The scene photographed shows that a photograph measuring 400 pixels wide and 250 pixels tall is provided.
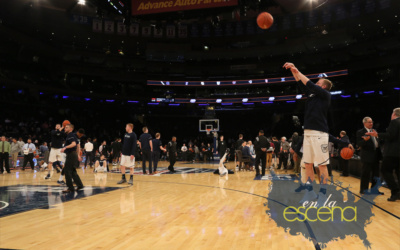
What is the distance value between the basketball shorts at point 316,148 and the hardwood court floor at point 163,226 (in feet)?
3.13

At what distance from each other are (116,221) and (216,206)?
202cm

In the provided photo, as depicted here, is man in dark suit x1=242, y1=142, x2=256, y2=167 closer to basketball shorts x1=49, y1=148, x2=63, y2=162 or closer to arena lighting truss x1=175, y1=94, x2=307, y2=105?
basketball shorts x1=49, y1=148, x2=63, y2=162

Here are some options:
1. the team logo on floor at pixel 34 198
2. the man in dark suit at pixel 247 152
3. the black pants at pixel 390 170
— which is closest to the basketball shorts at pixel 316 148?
the black pants at pixel 390 170

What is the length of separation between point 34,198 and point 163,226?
3960mm

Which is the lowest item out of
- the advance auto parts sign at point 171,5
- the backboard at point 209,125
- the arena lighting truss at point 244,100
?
the backboard at point 209,125

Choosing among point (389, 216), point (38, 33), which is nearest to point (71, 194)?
point (389, 216)

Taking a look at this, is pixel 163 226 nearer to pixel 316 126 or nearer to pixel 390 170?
pixel 316 126

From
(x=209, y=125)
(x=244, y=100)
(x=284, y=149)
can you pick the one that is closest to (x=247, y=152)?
(x=284, y=149)

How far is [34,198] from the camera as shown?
6.60 metres

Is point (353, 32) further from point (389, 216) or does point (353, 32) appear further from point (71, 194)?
point (71, 194)

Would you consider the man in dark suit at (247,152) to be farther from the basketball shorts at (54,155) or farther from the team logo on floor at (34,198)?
the basketball shorts at (54,155)

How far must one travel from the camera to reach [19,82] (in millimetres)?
22250

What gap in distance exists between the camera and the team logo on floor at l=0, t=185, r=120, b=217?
5.59 metres

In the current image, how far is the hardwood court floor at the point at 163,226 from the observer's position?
134 inches
